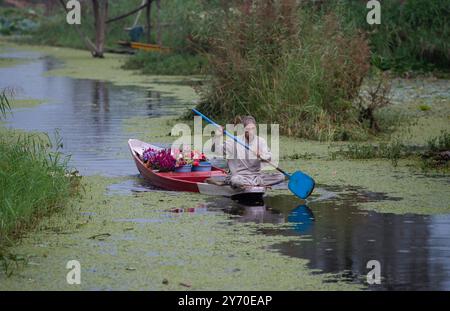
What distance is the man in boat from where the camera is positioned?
455 inches

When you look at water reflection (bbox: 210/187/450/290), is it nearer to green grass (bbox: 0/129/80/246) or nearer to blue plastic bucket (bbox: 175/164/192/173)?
blue plastic bucket (bbox: 175/164/192/173)

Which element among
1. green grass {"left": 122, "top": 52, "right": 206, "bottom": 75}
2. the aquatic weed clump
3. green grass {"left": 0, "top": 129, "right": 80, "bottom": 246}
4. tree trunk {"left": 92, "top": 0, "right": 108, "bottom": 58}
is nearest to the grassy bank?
green grass {"left": 0, "top": 129, "right": 80, "bottom": 246}

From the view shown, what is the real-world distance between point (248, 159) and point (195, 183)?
642 millimetres

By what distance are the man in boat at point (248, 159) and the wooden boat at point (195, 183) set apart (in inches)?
4.6

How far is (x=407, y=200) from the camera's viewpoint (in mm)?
11305

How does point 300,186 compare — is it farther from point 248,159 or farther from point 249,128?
point 249,128

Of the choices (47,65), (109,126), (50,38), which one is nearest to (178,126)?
(109,126)

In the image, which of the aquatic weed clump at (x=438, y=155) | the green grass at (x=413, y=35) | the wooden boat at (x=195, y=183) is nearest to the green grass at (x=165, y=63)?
the green grass at (x=413, y=35)

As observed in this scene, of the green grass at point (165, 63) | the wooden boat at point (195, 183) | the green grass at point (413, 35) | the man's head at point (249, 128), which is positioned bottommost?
the wooden boat at point (195, 183)

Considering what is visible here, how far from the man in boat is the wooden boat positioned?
0.38 feet

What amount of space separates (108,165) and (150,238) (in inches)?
172

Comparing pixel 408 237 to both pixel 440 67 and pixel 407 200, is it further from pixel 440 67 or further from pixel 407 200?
pixel 440 67

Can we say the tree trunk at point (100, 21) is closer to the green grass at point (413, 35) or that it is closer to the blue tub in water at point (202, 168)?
the green grass at point (413, 35)

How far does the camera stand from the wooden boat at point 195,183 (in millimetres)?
11383
